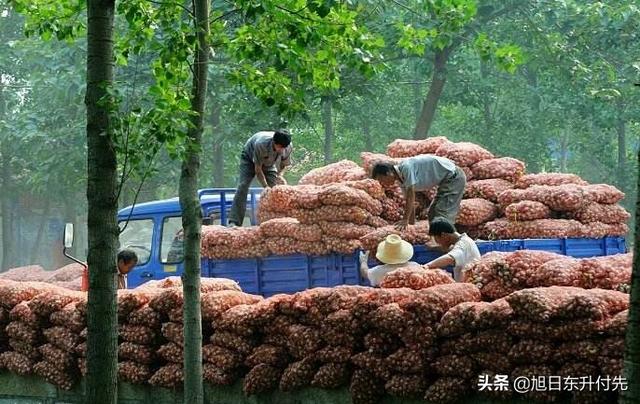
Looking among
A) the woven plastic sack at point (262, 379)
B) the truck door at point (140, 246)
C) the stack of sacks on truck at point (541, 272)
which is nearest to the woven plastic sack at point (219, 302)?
the woven plastic sack at point (262, 379)

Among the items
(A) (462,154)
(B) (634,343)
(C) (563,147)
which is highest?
(C) (563,147)

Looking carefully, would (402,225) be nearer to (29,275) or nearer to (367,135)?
(29,275)

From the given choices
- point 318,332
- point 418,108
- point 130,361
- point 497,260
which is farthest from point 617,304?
point 418,108

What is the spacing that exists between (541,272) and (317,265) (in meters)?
3.21

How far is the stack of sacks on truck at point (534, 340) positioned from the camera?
24.0 ft

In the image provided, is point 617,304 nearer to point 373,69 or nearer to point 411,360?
point 411,360

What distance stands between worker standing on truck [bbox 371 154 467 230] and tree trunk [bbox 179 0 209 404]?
3434mm

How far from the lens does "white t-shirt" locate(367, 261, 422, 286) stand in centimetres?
1013

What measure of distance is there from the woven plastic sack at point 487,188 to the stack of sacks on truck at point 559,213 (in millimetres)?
213

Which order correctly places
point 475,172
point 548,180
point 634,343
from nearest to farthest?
point 634,343 → point 548,180 → point 475,172

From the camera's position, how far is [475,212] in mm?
11398

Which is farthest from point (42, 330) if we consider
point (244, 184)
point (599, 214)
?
point (599, 214)

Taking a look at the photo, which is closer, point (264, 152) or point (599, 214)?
point (599, 214)

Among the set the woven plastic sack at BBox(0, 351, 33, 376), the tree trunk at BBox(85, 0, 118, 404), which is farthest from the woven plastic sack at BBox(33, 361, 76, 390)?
the tree trunk at BBox(85, 0, 118, 404)
